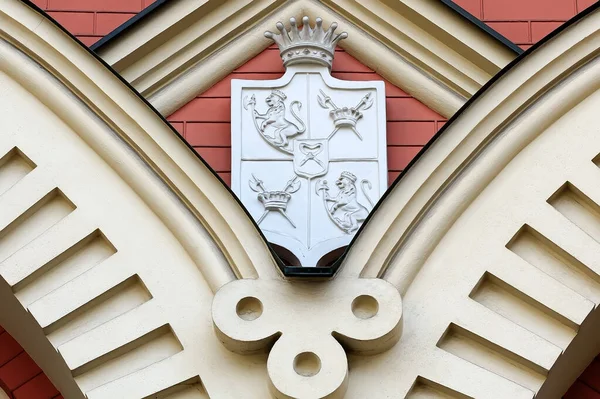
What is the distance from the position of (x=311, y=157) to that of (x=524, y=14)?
5.12ft

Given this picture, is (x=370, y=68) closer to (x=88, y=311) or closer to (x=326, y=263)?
(x=326, y=263)

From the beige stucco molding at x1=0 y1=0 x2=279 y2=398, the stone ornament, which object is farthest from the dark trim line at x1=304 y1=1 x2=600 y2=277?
the beige stucco molding at x1=0 y1=0 x2=279 y2=398

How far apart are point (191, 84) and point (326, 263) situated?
123 centimetres

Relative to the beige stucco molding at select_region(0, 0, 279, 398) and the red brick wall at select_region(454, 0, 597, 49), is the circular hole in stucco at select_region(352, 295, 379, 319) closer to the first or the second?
the beige stucco molding at select_region(0, 0, 279, 398)

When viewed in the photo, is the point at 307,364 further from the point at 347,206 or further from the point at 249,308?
the point at 347,206

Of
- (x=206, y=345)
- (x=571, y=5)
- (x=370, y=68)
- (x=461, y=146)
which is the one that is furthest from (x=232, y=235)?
(x=571, y=5)

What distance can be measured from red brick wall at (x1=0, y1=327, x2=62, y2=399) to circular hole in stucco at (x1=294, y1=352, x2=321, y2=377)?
1.59 metres

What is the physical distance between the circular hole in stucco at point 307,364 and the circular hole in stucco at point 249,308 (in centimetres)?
25

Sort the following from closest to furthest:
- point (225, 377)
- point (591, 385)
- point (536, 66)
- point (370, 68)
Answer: point (225, 377) < point (536, 66) < point (591, 385) < point (370, 68)

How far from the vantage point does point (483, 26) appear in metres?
6.79

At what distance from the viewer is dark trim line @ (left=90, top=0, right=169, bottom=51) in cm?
677

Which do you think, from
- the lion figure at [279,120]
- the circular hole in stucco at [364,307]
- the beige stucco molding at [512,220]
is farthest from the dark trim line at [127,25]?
the circular hole in stucco at [364,307]

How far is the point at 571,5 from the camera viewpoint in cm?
733

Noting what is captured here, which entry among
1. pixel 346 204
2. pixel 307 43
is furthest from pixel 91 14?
pixel 346 204
